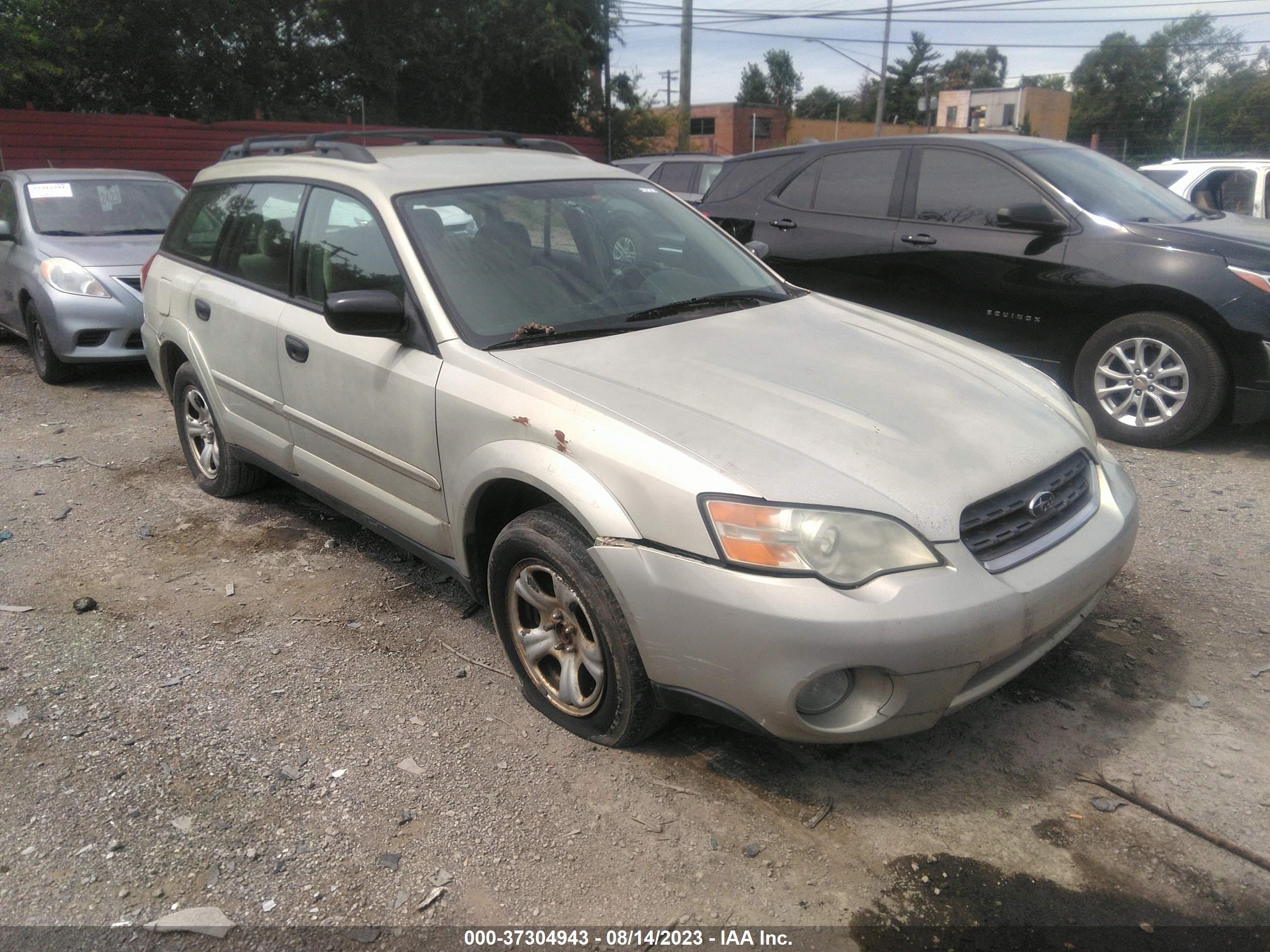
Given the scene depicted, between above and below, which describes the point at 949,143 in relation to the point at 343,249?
above

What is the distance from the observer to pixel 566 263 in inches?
146

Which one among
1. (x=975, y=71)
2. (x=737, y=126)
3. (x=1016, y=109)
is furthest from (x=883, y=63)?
(x=975, y=71)

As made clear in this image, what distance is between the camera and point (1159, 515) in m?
4.75

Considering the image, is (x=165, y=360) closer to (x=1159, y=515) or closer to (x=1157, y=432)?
(x=1159, y=515)

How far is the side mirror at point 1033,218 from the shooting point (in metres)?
5.76

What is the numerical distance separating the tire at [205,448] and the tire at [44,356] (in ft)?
10.0

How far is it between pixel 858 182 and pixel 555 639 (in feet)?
15.8

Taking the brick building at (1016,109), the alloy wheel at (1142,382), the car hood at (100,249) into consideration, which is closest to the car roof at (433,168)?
the alloy wheel at (1142,382)

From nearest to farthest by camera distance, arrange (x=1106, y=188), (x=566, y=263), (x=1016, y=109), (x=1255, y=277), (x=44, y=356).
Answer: (x=566, y=263) < (x=1255, y=277) < (x=1106, y=188) < (x=44, y=356) < (x=1016, y=109)

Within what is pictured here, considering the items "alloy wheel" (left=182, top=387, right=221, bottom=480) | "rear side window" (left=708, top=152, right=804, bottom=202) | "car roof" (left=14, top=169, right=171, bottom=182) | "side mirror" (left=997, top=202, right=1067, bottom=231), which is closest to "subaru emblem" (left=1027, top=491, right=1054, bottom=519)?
"side mirror" (left=997, top=202, right=1067, bottom=231)

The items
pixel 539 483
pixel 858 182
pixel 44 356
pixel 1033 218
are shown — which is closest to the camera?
pixel 539 483

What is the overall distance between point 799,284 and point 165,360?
4091 mm

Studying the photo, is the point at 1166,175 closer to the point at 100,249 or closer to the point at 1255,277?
the point at 1255,277

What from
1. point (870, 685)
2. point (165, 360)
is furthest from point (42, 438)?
point (870, 685)
